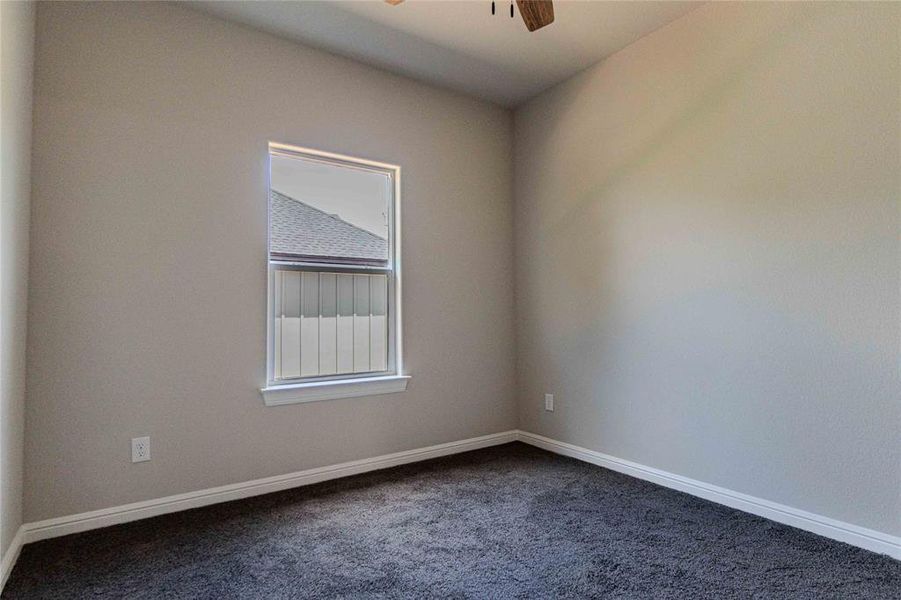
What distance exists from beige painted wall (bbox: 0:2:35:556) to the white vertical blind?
115 cm

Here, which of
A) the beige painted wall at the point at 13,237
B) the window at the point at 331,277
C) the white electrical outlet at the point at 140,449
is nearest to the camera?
the beige painted wall at the point at 13,237

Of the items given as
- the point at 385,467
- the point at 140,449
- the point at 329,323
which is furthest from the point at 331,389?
the point at 140,449

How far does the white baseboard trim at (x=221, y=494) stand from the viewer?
220 centimetres

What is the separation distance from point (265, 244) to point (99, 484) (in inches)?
56.3

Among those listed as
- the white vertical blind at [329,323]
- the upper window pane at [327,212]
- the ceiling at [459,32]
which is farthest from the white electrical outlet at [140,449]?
the ceiling at [459,32]

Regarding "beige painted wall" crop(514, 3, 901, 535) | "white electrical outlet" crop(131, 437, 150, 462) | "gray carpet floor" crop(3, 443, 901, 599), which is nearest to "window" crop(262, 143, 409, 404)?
"white electrical outlet" crop(131, 437, 150, 462)

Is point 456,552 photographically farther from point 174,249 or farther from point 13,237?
point 13,237

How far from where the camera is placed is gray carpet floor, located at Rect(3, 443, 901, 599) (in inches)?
70.2

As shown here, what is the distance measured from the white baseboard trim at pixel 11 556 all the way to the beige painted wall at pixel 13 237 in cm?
3

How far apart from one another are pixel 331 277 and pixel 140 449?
137cm

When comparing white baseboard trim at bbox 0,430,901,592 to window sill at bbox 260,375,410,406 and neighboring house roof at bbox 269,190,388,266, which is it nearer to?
window sill at bbox 260,375,410,406

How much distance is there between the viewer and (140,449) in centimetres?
239

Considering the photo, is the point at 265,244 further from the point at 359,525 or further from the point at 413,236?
the point at 359,525

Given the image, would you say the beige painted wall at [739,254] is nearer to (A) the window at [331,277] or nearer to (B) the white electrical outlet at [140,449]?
(A) the window at [331,277]
